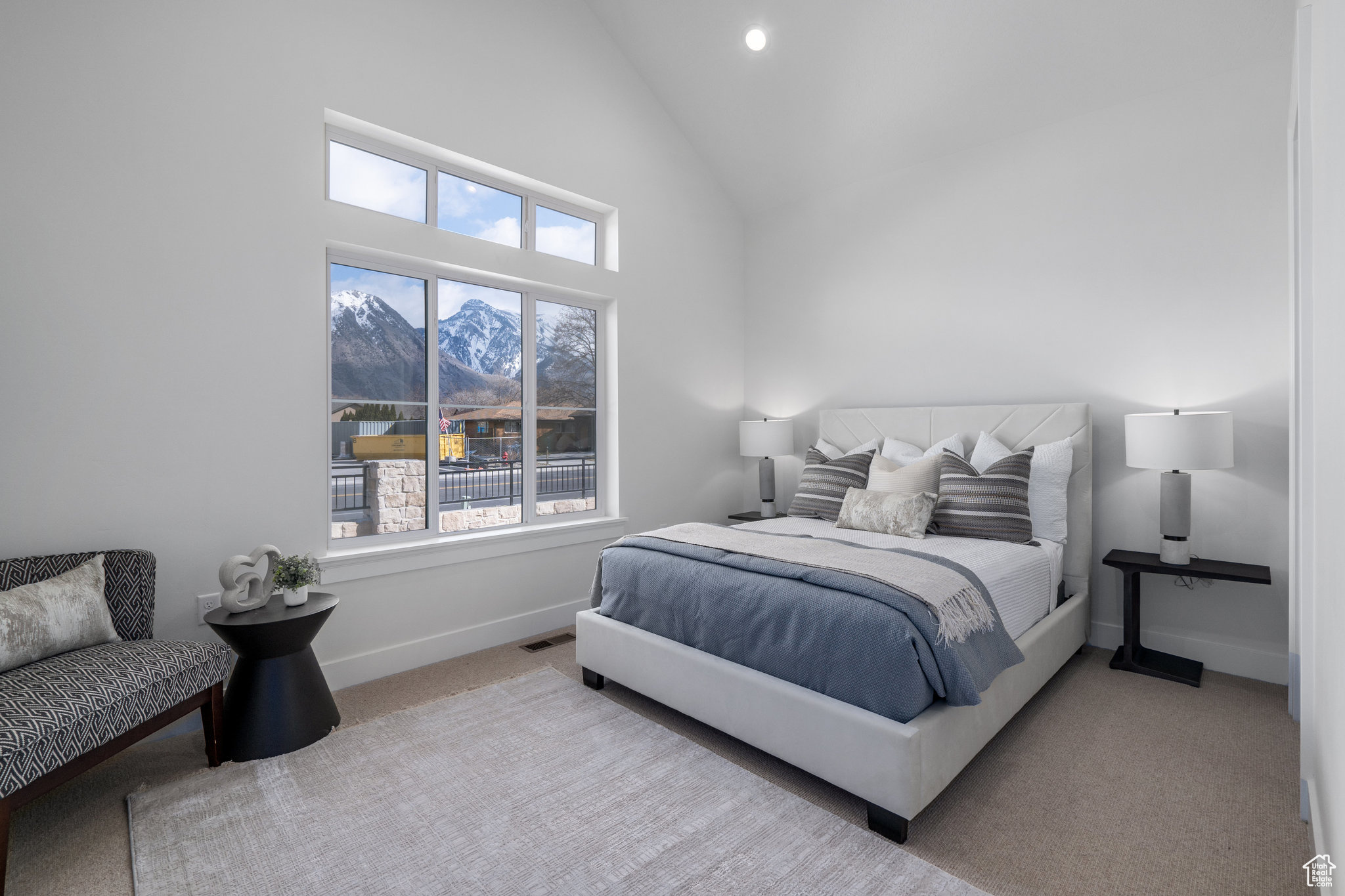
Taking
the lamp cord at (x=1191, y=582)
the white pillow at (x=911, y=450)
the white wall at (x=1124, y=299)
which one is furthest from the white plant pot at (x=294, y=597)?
the lamp cord at (x=1191, y=582)

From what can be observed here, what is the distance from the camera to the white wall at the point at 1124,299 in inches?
113

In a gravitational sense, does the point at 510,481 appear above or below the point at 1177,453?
below

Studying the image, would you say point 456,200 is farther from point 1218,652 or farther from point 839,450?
point 1218,652

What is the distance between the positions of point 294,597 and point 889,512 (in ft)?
8.66

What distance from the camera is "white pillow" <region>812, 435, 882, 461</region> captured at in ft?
12.8

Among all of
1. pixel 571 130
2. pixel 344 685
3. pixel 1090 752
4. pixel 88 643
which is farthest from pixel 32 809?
pixel 571 130

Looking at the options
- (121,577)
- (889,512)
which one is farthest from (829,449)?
(121,577)

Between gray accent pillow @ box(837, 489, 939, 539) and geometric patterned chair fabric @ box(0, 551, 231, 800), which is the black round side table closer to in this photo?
geometric patterned chair fabric @ box(0, 551, 231, 800)

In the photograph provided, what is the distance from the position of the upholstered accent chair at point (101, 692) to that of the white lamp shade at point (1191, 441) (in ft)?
12.6

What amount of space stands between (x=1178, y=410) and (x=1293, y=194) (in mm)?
1009

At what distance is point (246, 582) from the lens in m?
2.37

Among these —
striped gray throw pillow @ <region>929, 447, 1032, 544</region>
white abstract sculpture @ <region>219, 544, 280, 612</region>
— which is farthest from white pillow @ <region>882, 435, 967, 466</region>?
white abstract sculpture @ <region>219, 544, 280, 612</region>

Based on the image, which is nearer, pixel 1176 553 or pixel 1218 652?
pixel 1176 553

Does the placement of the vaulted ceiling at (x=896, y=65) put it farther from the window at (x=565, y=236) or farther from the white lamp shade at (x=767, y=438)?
the white lamp shade at (x=767, y=438)
